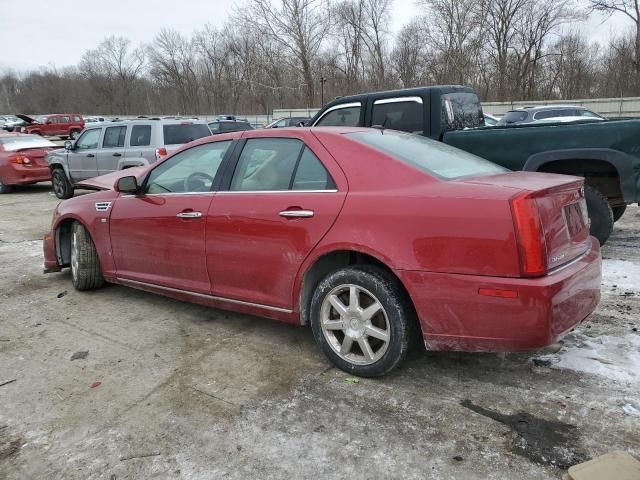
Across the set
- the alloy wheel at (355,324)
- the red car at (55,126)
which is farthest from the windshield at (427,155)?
the red car at (55,126)

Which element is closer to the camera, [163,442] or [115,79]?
[163,442]

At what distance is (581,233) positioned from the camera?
324cm

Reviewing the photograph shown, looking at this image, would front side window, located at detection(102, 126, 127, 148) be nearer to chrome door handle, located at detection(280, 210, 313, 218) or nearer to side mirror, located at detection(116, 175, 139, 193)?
side mirror, located at detection(116, 175, 139, 193)

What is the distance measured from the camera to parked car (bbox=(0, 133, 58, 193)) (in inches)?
522

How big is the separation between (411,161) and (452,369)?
137 cm

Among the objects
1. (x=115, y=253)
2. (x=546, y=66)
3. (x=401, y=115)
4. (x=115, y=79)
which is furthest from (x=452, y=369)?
(x=115, y=79)

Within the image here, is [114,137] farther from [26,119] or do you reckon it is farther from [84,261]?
[26,119]

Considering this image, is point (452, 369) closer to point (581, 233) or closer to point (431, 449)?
point (431, 449)

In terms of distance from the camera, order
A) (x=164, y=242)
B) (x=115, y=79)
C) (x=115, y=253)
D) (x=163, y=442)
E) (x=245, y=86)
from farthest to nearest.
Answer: (x=115, y=79) → (x=245, y=86) → (x=115, y=253) → (x=164, y=242) → (x=163, y=442)

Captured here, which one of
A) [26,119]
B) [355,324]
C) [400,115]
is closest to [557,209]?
[355,324]

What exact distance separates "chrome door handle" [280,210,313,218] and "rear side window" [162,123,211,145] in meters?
7.40

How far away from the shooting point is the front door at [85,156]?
37.3 ft

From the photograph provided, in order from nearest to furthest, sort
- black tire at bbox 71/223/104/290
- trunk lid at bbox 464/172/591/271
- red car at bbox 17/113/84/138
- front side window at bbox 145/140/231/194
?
trunk lid at bbox 464/172/591/271, front side window at bbox 145/140/231/194, black tire at bbox 71/223/104/290, red car at bbox 17/113/84/138

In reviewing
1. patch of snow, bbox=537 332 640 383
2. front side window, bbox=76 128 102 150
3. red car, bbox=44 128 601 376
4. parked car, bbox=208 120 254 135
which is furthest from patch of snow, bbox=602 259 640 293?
parked car, bbox=208 120 254 135
